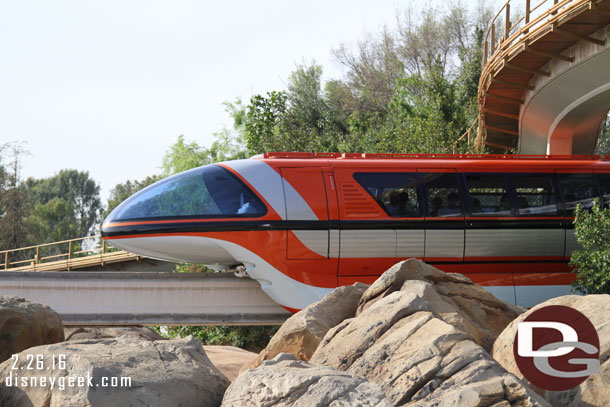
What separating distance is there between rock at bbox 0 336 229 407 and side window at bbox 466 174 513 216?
25.4 ft

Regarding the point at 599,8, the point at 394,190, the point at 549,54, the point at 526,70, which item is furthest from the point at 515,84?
the point at 394,190

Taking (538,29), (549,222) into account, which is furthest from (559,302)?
(538,29)

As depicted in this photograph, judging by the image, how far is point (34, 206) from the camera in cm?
6400

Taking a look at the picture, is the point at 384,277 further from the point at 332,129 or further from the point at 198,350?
the point at 332,129

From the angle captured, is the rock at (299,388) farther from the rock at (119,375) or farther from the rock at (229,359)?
the rock at (229,359)

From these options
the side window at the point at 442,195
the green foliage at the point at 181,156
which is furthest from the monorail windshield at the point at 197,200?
the green foliage at the point at 181,156

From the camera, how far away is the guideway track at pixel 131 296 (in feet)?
41.4

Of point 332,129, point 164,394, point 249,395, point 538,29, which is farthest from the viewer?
point 332,129

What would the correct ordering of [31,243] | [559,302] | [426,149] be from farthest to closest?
[31,243]
[426,149]
[559,302]

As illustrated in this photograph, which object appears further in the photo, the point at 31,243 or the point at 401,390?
the point at 31,243

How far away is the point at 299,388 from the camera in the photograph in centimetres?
486

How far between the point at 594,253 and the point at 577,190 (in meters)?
1.99

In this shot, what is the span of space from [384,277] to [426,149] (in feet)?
54.2

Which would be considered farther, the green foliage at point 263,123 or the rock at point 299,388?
the green foliage at point 263,123
